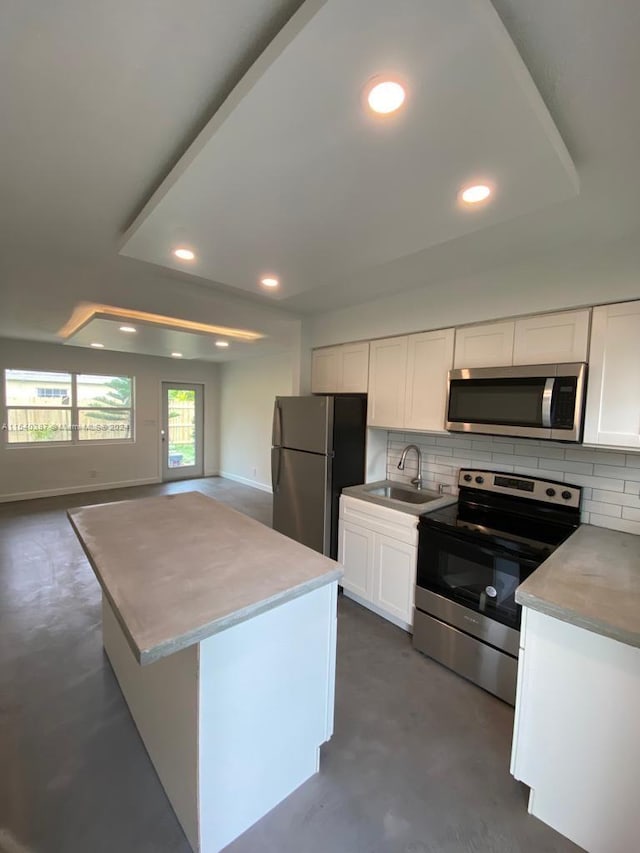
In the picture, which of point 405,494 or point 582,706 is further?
point 405,494

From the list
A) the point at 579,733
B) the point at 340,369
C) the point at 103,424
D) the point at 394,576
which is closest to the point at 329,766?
the point at 579,733

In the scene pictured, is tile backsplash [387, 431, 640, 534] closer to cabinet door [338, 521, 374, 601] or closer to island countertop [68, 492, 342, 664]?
cabinet door [338, 521, 374, 601]

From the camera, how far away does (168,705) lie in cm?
135

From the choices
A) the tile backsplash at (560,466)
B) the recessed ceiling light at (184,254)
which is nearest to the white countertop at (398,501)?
the tile backsplash at (560,466)

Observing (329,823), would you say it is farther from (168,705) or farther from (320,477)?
(320,477)

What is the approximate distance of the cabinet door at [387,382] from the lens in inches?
110

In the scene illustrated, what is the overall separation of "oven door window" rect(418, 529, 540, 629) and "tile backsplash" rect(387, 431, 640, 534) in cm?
66

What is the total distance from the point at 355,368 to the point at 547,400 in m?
1.61

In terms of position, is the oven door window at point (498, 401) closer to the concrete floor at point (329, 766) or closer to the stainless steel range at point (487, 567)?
the stainless steel range at point (487, 567)

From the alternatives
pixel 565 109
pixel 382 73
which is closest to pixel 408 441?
pixel 565 109

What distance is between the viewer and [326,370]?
3467 mm

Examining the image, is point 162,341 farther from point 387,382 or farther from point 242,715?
point 242,715

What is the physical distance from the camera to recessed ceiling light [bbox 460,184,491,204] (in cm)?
127

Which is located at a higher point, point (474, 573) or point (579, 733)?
point (474, 573)
